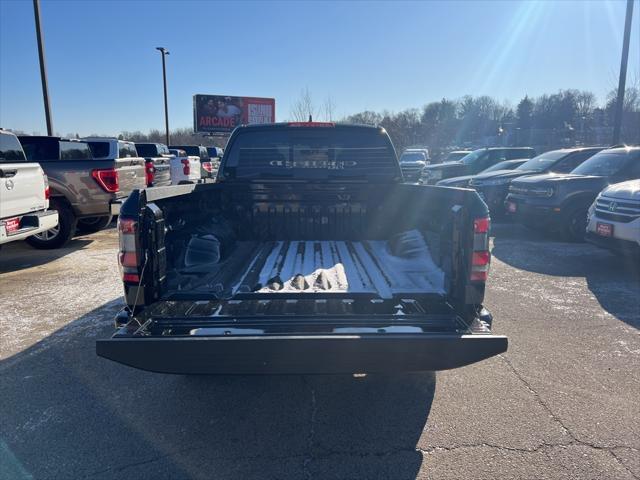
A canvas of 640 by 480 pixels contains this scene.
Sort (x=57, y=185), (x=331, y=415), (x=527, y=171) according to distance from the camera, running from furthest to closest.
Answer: (x=527, y=171) → (x=57, y=185) → (x=331, y=415)

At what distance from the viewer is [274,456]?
2865 mm

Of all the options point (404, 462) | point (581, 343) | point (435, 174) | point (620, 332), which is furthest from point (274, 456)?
point (435, 174)

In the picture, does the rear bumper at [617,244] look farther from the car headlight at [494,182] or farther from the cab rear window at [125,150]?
the cab rear window at [125,150]

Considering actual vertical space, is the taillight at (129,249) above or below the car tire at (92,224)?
above

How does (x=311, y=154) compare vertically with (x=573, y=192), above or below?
above

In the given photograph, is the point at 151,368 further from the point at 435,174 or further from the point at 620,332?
the point at 435,174

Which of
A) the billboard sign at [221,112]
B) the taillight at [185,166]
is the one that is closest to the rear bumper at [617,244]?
the taillight at [185,166]

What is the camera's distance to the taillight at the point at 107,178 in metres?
8.75

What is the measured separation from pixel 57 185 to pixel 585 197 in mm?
10421

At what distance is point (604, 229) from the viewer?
280 inches

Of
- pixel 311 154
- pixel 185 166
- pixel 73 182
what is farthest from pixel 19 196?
pixel 185 166

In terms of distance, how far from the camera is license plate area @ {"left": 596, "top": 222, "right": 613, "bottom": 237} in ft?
23.0

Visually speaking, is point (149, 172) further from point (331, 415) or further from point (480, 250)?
point (480, 250)

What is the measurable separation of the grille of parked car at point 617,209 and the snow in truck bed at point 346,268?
432 cm
